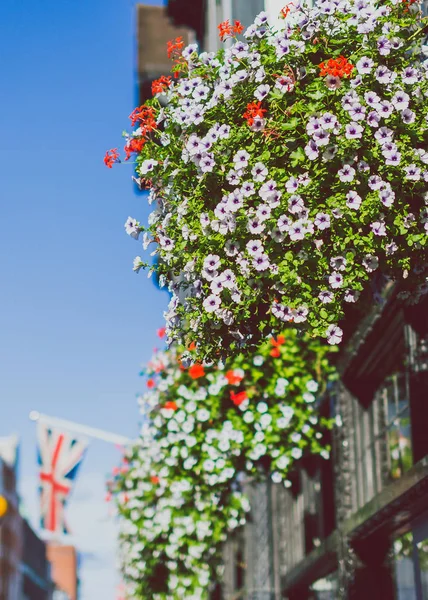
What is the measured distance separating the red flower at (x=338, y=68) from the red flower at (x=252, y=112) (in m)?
→ 0.37

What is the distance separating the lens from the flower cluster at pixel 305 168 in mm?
5086

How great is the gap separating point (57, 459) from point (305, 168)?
1699cm

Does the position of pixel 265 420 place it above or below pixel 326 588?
above

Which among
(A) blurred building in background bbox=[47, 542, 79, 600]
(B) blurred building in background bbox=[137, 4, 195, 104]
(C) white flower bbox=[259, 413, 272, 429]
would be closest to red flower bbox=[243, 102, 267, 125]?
(C) white flower bbox=[259, 413, 272, 429]

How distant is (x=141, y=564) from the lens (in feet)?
55.0

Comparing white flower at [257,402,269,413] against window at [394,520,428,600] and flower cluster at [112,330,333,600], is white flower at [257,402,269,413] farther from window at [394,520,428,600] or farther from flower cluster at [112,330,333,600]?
window at [394,520,428,600]

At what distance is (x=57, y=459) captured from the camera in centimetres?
2122

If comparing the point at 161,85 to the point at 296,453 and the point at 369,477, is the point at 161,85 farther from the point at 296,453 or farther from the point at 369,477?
the point at 369,477

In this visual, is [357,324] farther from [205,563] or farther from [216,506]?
[205,563]

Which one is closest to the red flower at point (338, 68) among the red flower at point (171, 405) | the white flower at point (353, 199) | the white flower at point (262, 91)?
the white flower at point (262, 91)

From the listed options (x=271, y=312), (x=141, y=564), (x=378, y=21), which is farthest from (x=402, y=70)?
(x=141, y=564)

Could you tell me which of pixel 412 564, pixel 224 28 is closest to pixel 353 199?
pixel 224 28

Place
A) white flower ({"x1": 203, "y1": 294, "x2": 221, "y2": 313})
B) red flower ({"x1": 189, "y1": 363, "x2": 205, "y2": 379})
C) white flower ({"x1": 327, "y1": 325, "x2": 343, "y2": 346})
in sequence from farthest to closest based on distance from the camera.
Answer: red flower ({"x1": 189, "y1": 363, "x2": 205, "y2": 379}) → white flower ({"x1": 203, "y1": 294, "x2": 221, "y2": 313}) → white flower ({"x1": 327, "y1": 325, "x2": 343, "y2": 346})

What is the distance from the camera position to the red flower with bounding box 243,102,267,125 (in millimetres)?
5240
